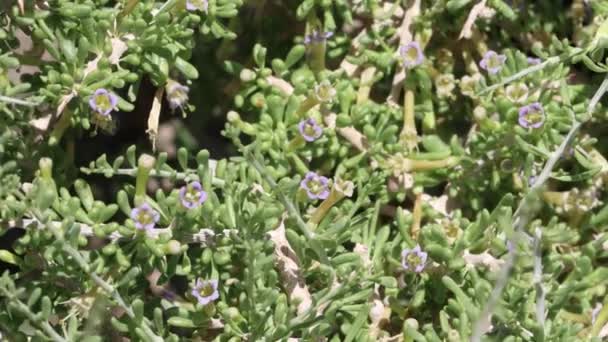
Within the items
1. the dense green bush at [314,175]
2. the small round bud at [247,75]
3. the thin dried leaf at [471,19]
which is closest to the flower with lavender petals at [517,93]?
the dense green bush at [314,175]

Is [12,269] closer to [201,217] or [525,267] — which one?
[201,217]

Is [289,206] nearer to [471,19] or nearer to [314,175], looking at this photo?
[314,175]

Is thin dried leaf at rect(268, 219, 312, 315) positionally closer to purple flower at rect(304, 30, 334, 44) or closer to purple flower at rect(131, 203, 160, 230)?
purple flower at rect(131, 203, 160, 230)

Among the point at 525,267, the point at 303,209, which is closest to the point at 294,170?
the point at 303,209

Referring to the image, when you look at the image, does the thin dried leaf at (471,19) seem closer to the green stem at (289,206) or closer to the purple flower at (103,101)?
the green stem at (289,206)

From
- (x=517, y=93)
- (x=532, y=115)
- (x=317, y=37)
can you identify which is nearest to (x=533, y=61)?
(x=517, y=93)

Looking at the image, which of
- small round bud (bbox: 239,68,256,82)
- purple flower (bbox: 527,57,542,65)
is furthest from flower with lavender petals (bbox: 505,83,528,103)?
small round bud (bbox: 239,68,256,82)

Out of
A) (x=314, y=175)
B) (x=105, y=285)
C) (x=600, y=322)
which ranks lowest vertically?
(x=600, y=322)

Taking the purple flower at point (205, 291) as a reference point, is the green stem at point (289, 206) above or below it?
above
